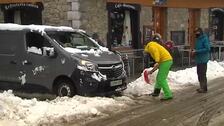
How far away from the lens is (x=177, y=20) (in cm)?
2489

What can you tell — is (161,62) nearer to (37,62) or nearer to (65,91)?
(65,91)

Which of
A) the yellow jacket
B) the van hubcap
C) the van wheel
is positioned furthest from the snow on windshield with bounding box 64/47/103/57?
the yellow jacket

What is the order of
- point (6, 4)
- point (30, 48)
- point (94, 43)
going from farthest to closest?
point (6, 4), point (94, 43), point (30, 48)

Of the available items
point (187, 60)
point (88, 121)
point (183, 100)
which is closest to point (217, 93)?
point (183, 100)

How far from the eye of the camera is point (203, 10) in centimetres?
2717

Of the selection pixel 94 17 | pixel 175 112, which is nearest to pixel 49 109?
pixel 175 112

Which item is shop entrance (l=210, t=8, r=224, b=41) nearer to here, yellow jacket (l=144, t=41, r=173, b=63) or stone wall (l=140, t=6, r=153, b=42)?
stone wall (l=140, t=6, r=153, b=42)

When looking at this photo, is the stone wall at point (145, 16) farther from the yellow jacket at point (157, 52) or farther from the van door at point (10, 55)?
the van door at point (10, 55)

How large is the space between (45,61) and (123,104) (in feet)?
7.42

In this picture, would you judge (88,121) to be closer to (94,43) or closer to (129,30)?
(94,43)

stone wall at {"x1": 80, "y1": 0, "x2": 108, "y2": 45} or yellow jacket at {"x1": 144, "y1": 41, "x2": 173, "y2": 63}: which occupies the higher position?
stone wall at {"x1": 80, "y1": 0, "x2": 108, "y2": 45}

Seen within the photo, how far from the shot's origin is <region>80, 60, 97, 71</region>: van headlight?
1195 cm

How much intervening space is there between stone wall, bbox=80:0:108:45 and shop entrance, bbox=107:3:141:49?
0.30 metres

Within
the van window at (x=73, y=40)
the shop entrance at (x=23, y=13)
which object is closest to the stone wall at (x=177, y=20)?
the shop entrance at (x=23, y=13)
